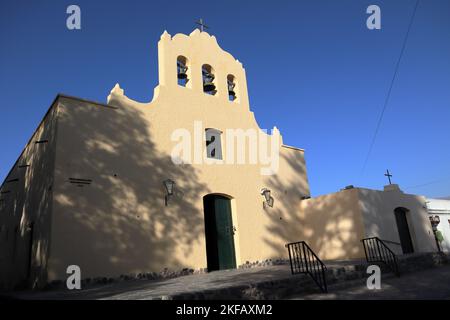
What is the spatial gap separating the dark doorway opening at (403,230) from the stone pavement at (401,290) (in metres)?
4.56

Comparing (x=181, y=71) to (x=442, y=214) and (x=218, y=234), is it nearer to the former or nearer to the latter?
(x=218, y=234)

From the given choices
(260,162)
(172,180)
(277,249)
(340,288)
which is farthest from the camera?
(260,162)

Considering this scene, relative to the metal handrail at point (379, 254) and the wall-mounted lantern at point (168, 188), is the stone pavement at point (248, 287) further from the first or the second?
the wall-mounted lantern at point (168, 188)

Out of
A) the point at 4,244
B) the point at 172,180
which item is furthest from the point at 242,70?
the point at 4,244

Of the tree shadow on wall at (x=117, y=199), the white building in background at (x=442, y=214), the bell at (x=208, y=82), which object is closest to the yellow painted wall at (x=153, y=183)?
the tree shadow on wall at (x=117, y=199)

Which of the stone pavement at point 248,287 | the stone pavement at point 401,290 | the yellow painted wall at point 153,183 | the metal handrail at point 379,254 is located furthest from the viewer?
the metal handrail at point 379,254

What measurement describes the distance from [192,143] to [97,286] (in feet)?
15.4

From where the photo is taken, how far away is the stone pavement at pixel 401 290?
574 cm

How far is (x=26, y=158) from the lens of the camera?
Result: 11.2m

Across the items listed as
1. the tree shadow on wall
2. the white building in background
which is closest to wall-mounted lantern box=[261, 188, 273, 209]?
the tree shadow on wall

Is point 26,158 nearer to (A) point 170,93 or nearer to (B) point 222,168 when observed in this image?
(A) point 170,93

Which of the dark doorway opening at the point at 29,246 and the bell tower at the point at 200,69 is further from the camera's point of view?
the bell tower at the point at 200,69

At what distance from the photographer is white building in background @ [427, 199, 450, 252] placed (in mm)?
16734

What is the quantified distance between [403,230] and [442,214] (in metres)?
6.56
